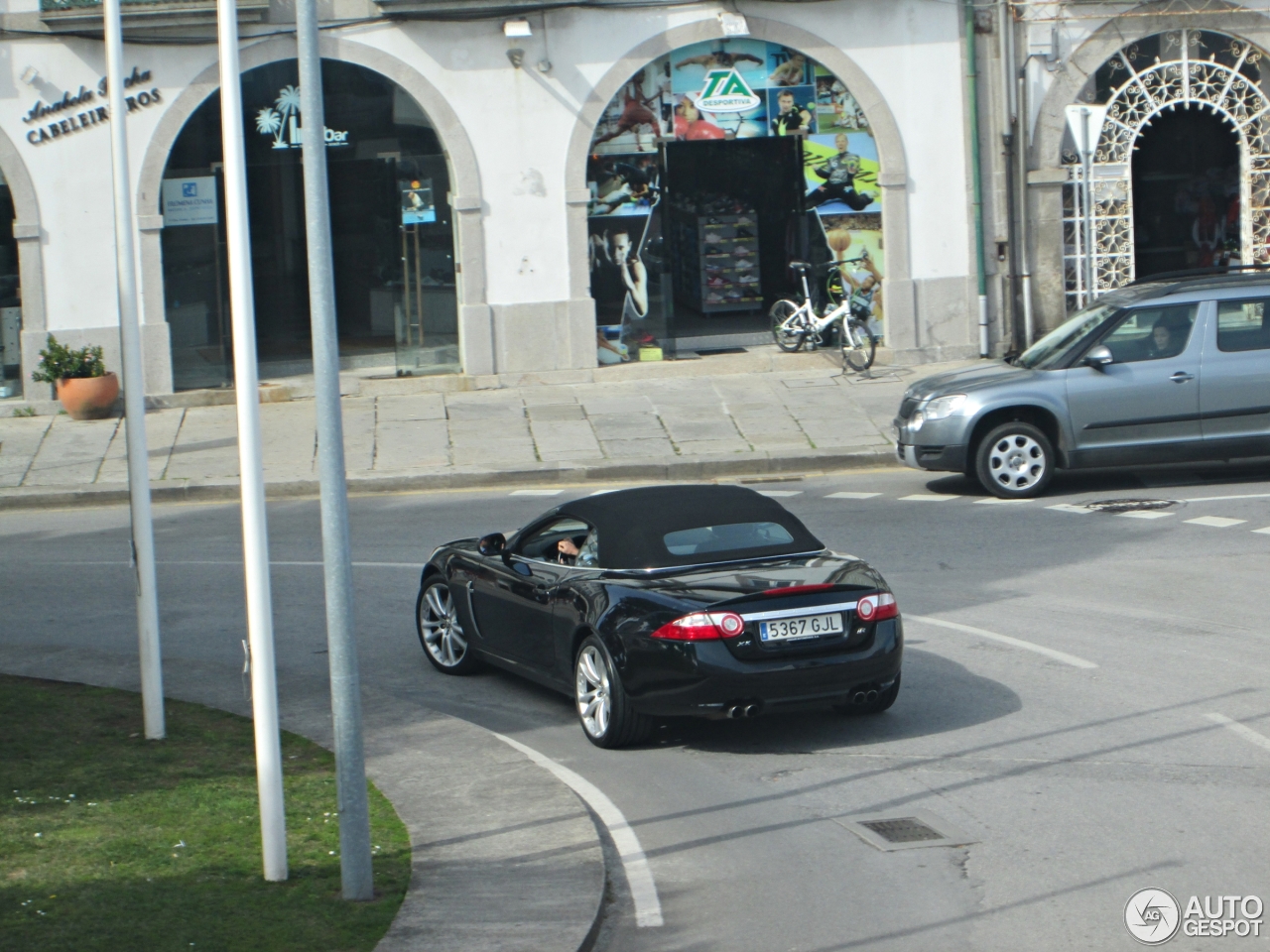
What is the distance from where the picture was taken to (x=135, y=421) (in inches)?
336

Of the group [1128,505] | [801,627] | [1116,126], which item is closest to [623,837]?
[801,627]

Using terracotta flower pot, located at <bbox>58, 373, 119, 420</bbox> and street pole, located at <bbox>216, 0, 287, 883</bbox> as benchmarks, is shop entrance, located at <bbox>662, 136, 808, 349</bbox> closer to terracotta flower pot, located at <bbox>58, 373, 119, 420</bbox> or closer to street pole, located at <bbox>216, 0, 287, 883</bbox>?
terracotta flower pot, located at <bbox>58, 373, 119, 420</bbox>

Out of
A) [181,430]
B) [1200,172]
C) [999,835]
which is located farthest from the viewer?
[1200,172]

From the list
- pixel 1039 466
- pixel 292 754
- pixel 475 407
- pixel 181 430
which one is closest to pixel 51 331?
pixel 181 430

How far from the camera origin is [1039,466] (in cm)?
1559

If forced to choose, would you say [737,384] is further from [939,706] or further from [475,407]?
[939,706]

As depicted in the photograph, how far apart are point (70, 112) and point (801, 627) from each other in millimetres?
17405

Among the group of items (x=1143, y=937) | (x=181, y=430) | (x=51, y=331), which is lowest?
(x=1143, y=937)

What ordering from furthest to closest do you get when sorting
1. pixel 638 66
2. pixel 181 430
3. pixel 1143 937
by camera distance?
pixel 638 66, pixel 181 430, pixel 1143 937

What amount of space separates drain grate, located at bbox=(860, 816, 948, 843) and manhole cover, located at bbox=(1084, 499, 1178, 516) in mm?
7912

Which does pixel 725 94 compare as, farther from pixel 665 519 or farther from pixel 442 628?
pixel 665 519

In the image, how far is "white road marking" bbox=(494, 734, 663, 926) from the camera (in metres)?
6.44

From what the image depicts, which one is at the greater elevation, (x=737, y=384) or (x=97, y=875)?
(x=737, y=384)

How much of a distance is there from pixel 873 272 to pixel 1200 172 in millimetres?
5832
